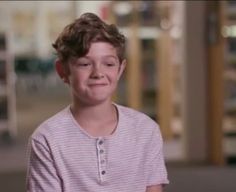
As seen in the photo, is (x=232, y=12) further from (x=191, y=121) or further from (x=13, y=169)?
(x=13, y=169)

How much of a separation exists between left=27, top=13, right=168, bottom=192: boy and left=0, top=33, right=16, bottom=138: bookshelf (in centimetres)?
373

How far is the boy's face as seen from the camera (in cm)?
128

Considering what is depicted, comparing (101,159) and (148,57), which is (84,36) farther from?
(148,57)

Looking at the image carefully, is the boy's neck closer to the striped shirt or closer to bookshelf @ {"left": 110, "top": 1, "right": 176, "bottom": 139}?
the striped shirt

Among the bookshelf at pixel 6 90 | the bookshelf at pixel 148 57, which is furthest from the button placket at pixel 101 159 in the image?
the bookshelf at pixel 6 90

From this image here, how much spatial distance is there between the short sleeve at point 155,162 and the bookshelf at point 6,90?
3.75 meters

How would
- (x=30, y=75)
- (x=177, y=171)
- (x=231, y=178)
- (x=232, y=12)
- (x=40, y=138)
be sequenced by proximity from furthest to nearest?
(x=30, y=75)
(x=232, y=12)
(x=177, y=171)
(x=231, y=178)
(x=40, y=138)

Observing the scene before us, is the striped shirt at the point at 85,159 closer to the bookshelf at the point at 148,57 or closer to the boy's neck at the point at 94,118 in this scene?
the boy's neck at the point at 94,118

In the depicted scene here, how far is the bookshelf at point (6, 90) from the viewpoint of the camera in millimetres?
4969

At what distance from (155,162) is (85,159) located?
0.70 feet

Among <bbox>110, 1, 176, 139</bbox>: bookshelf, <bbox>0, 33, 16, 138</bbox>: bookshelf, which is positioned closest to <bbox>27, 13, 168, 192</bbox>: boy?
<bbox>110, 1, 176, 139</bbox>: bookshelf

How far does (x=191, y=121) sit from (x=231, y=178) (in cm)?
61

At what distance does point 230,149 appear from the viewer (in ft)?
13.2

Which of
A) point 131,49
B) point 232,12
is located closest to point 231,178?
point 232,12
